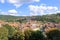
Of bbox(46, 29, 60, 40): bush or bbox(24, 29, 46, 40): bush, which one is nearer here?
bbox(24, 29, 46, 40): bush

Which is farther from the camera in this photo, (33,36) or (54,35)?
(54,35)

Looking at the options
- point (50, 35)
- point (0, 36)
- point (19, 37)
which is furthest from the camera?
point (50, 35)

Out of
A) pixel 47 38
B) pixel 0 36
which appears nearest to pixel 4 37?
pixel 0 36

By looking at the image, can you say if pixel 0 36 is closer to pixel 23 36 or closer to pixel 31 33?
pixel 23 36

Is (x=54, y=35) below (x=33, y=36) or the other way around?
below

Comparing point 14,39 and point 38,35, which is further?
point 38,35

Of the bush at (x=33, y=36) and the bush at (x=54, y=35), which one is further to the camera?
the bush at (x=54, y=35)

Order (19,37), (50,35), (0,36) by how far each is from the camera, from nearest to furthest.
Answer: (0,36)
(19,37)
(50,35)

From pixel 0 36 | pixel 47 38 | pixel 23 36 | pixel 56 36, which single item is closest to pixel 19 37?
pixel 23 36

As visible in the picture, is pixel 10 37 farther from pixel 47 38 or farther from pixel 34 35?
pixel 47 38
